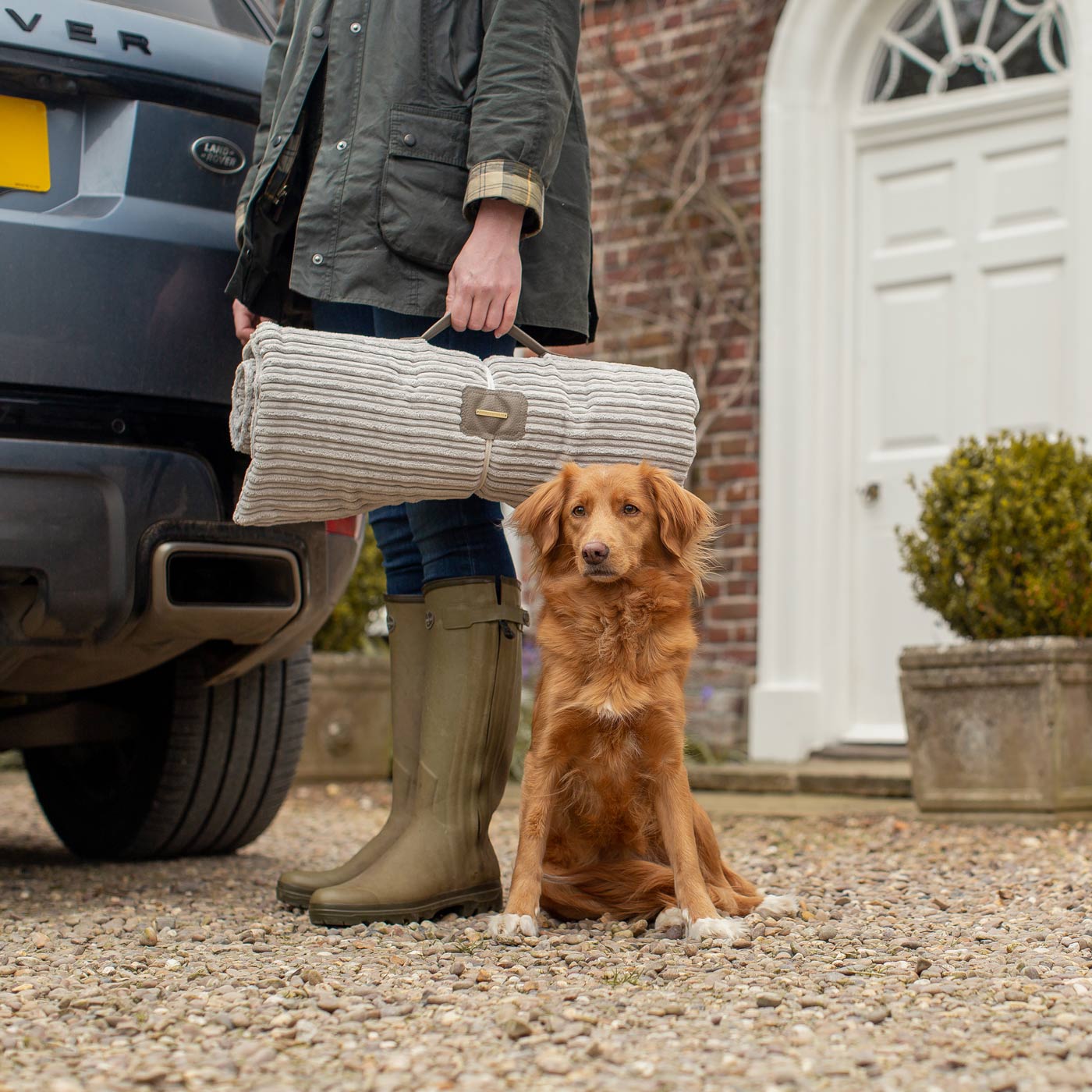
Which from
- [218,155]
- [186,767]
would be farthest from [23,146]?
[186,767]

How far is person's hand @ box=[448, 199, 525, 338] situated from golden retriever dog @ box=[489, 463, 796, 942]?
0.30 m

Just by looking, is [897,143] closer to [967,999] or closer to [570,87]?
[570,87]

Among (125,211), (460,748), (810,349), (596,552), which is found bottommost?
(460,748)

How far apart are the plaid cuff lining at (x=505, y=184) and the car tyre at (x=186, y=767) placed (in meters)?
1.17

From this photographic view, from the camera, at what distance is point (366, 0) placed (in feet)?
8.29

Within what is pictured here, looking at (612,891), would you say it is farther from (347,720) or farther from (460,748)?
(347,720)

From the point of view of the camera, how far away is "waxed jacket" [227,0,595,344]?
242 cm

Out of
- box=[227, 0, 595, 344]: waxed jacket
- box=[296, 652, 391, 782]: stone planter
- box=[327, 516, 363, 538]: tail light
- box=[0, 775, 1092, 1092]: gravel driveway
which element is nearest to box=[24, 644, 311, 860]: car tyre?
box=[0, 775, 1092, 1092]: gravel driveway

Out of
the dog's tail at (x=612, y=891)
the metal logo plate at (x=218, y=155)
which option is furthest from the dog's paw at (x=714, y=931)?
the metal logo plate at (x=218, y=155)

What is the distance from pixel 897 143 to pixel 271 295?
4.10m

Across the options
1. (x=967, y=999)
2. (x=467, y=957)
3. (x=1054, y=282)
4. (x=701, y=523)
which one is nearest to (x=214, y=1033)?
(x=467, y=957)

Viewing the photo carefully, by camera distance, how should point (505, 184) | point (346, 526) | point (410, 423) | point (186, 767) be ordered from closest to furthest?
1. point (410, 423)
2. point (505, 184)
3. point (346, 526)
4. point (186, 767)

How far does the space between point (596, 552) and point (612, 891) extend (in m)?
0.62

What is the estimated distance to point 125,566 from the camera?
2447 mm
